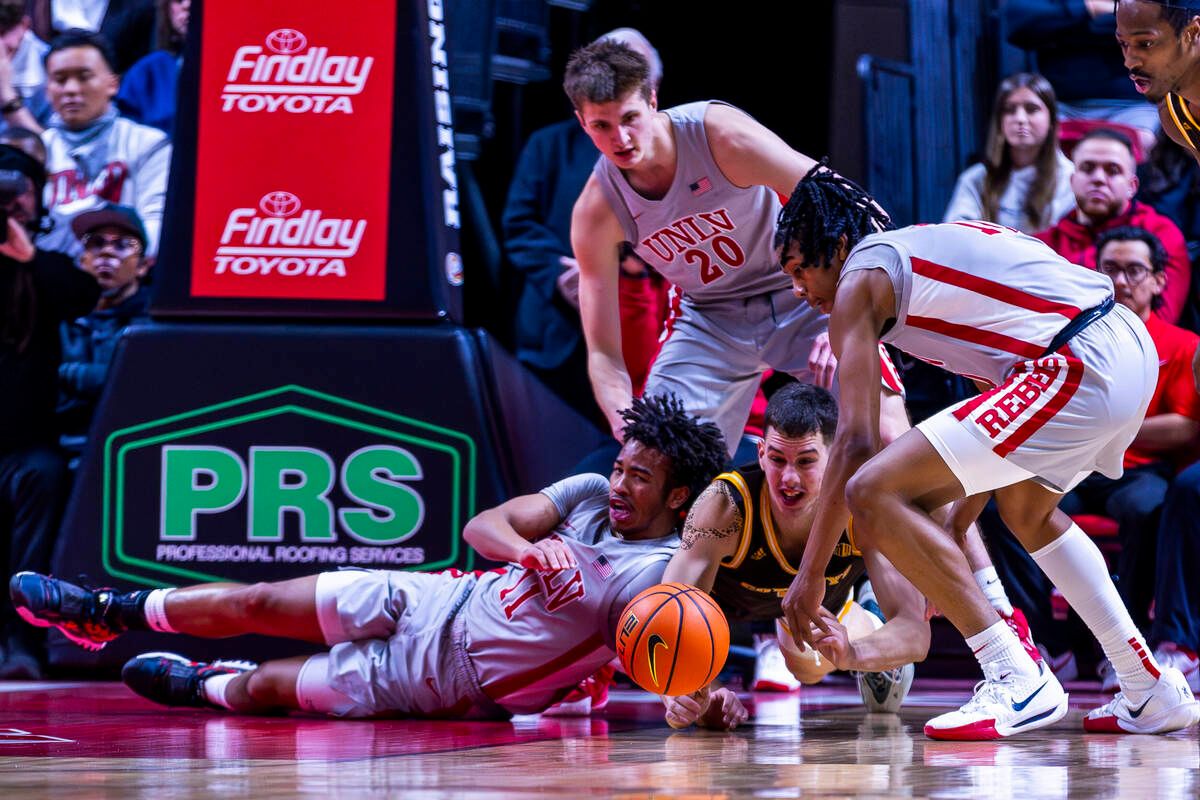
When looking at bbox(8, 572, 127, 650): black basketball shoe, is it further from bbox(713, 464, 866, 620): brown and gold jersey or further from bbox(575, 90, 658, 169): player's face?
bbox(575, 90, 658, 169): player's face

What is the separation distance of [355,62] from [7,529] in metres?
2.36

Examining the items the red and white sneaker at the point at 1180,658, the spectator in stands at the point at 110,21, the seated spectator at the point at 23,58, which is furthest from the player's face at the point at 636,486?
the spectator in stands at the point at 110,21

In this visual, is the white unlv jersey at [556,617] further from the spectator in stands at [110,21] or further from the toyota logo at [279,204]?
the spectator in stands at [110,21]

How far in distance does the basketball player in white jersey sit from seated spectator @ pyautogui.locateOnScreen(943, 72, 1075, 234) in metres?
1.72

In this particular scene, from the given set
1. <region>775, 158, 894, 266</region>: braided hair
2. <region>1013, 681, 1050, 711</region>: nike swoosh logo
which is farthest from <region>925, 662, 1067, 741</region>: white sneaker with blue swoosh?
<region>775, 158, 894, 266</region>: braided hair

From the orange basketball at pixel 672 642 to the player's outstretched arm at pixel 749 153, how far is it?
1433 millimetres

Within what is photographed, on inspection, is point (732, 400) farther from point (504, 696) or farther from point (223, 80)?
point (223, 80)

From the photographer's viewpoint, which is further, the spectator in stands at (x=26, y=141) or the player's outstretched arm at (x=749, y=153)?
the spectator in stands at (x=26, y=141)

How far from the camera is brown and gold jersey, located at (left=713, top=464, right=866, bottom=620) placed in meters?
3.92

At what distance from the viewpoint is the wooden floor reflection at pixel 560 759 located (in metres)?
2.42

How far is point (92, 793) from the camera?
7.70ft

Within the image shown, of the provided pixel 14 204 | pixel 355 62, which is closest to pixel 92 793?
pixel 355 62

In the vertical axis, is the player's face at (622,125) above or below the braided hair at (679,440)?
above

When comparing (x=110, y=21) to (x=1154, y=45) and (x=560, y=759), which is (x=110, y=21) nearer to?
(x=1154, y=45)
